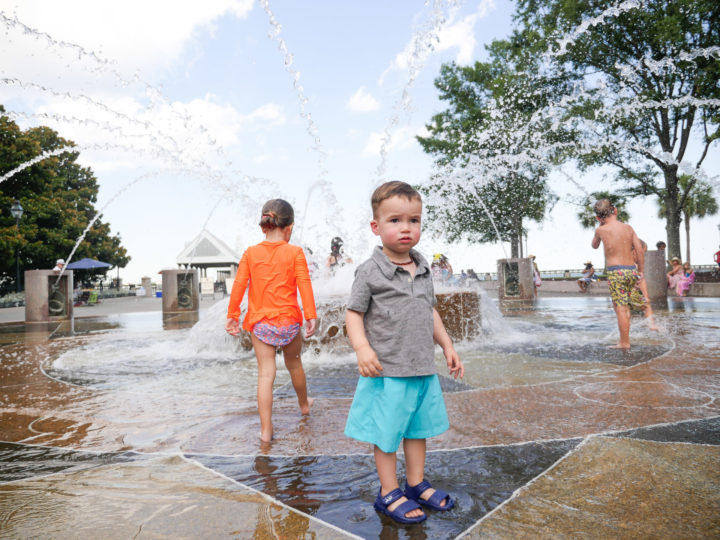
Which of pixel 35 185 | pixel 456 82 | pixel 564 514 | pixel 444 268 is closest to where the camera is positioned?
pixel 564 514

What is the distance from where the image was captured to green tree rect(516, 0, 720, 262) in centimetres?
1789

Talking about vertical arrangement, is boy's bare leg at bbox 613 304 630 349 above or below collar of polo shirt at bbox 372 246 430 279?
below

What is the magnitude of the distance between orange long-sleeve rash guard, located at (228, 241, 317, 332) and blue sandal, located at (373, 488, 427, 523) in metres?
1.34

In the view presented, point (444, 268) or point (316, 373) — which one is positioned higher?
point (444, 268)

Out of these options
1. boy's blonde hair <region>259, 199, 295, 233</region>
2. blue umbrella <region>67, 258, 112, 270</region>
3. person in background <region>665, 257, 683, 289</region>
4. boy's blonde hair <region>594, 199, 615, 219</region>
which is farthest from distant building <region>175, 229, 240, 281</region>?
boy's blonde hair <region>259, 199, 295, 233</region>

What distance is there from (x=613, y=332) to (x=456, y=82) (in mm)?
24718

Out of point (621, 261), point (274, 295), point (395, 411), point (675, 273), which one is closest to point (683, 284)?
point (675, 273)

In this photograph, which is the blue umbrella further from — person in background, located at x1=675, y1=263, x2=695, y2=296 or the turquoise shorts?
the turquoise shorts

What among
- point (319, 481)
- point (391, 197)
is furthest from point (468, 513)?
point (391, 197)

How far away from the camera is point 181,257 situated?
45094 mm

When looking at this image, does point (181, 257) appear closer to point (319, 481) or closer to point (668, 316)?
point (668, 316)

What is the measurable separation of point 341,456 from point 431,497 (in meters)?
0.69

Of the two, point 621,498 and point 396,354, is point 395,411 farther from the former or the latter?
point 621,498

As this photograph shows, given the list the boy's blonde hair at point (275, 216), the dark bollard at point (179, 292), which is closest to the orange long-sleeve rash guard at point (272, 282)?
the boy's blonde hair at point (275, 216)
